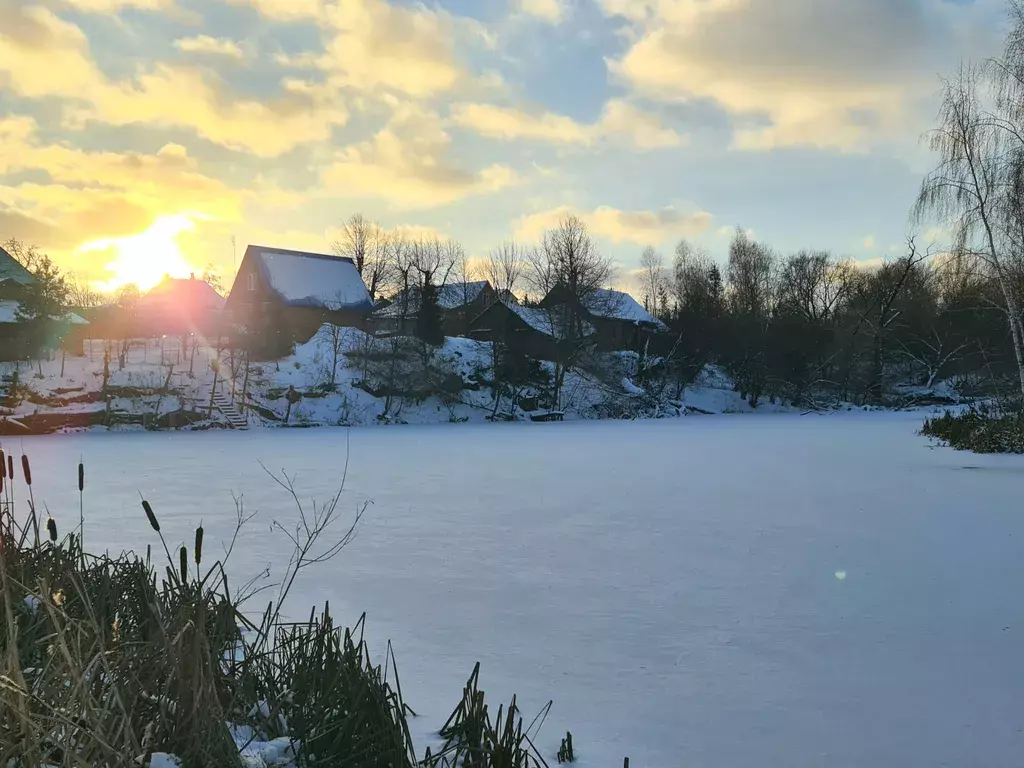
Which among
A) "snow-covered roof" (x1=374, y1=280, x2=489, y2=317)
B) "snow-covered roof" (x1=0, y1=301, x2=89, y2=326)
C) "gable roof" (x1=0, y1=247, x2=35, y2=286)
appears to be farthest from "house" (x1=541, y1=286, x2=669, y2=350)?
"gable roof" (x1=0, y1=247, x2=35, y2=286)

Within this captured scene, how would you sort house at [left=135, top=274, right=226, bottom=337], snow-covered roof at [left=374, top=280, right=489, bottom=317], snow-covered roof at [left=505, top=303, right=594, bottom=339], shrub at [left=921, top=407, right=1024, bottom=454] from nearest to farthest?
shrub at [left=921, top=407, right=1024, bottom=454]
house at [left=135, top=274, right=226, bottom=337]
snow-covered roof at [left=505, top=303, right=594, bottom=339]
snow-covered roof at [left=374, top=280, right=489, bottom=317]

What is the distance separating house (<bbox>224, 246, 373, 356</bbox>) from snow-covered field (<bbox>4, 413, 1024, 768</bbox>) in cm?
2451

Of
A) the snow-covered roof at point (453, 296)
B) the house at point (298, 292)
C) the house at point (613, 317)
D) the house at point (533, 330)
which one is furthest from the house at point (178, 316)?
the house at point (613, 317)

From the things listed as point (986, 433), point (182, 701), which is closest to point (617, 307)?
point (986, 433)

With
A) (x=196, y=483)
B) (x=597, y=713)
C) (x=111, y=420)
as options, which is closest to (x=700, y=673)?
(x=597, y=713)

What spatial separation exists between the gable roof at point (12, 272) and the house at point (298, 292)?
27.7ft

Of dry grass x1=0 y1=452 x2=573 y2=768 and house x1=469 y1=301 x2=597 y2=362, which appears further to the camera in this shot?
house x1=469 y1=301 x2=597 y2=362

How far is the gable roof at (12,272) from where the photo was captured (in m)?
26.0

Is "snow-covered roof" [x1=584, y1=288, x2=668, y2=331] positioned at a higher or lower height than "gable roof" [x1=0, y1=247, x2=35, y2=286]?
higher

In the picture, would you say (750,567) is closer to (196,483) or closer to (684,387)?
(196,483)

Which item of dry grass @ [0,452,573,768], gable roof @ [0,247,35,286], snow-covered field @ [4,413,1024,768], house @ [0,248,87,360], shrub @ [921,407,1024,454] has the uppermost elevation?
gable roof @ [0,247,35,286]

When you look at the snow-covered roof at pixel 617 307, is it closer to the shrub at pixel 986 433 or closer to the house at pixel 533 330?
the house at pixel 533 330

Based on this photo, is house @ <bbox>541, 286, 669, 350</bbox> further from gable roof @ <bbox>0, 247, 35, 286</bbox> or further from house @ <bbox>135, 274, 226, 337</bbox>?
gable roof @ <bbox>0, 247, 35, 286</bbox>

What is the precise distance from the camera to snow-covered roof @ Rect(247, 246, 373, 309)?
35156 millimetres
